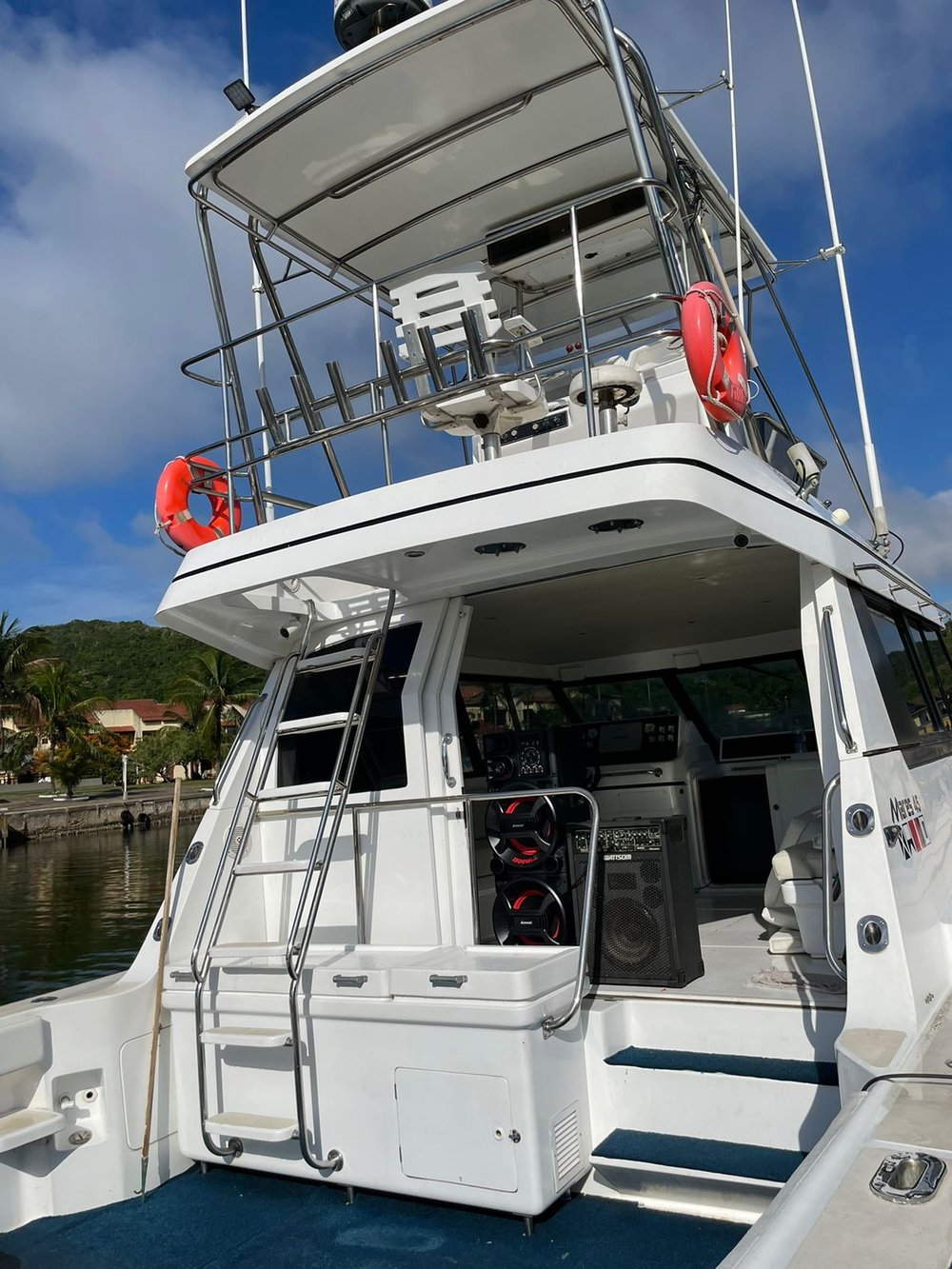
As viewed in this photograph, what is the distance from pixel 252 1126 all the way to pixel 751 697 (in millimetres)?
5086

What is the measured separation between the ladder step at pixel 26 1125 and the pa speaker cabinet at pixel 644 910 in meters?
2.13

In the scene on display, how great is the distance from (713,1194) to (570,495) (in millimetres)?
2354

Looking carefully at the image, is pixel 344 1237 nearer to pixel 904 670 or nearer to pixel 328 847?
pixel 328 847

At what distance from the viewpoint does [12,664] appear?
39812mm

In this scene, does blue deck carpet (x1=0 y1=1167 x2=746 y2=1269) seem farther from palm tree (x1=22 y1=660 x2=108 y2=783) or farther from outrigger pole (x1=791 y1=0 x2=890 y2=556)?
palm tree (x1=22 y1=660 x2=108 y2=783)

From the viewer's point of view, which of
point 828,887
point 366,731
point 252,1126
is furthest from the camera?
point 366,731

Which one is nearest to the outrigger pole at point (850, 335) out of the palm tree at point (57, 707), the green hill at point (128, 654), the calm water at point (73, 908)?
the calm water at point (73, 908)

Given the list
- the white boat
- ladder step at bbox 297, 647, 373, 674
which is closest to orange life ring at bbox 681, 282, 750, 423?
the white boat

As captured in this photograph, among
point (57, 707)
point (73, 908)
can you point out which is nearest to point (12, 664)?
point (57, 707)

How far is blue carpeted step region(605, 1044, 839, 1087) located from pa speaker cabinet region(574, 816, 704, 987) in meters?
0.46

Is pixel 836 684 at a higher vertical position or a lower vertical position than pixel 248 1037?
higher

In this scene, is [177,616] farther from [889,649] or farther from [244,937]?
[889,649]

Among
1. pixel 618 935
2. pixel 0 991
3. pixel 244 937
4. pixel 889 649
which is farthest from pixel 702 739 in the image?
pixel 0 991

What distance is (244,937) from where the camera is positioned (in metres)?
4.52
